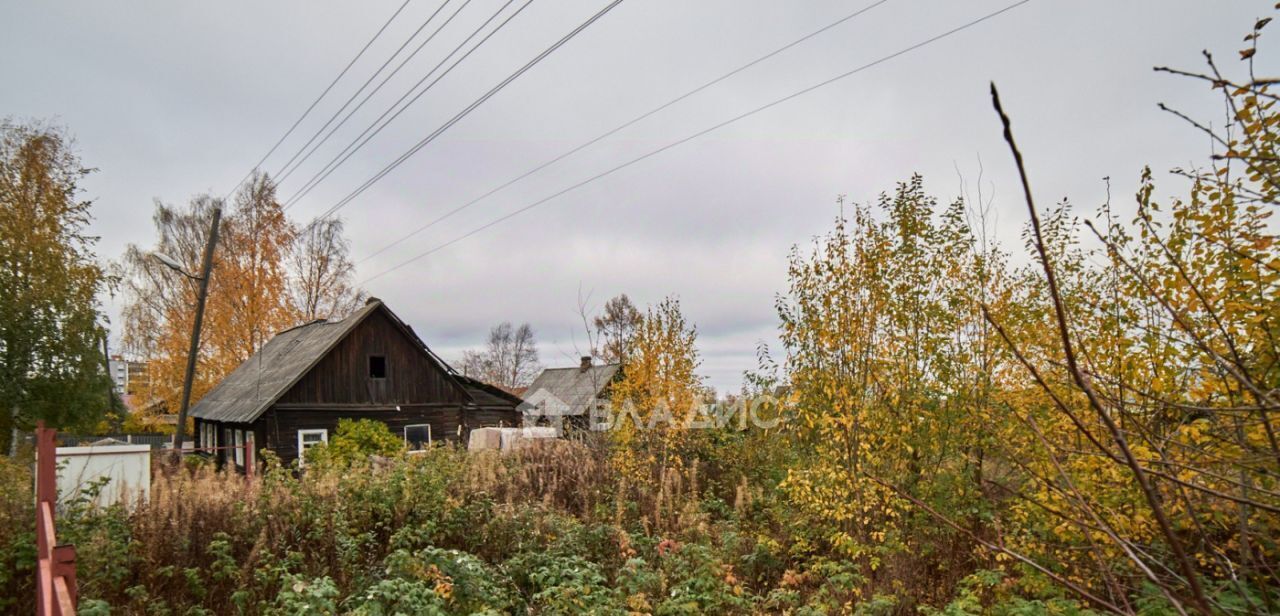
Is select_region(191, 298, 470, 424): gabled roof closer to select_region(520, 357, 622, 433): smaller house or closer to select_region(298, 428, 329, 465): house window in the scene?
select_region(298, 428, 329, 465): house window

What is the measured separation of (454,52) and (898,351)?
21.6 feet

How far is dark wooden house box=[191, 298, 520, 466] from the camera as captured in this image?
18188 millimetres

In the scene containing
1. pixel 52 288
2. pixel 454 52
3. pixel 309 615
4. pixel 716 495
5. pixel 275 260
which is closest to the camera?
pixel 309 615

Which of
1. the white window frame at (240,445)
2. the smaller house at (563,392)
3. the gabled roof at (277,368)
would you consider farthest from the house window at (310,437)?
the smaller house at (563,392)

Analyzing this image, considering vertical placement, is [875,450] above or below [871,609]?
above

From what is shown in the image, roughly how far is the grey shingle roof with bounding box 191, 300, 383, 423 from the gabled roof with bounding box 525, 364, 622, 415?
10.1 metres

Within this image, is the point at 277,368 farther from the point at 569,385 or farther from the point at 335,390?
the point at 569,385

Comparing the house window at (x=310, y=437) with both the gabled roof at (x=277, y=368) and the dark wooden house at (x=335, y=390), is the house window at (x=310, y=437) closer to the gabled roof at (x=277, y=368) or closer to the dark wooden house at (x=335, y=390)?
the dark wooden house at (x=335, y=390)

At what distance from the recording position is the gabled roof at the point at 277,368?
18.0 m

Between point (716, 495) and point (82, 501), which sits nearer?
point (82, 501)

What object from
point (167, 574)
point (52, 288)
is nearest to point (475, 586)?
point (167, 574)

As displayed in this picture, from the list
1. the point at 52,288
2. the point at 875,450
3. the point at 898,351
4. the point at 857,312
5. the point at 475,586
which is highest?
the point at 52,288

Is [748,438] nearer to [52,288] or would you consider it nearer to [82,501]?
[82,501]

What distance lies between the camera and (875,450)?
6879mm
